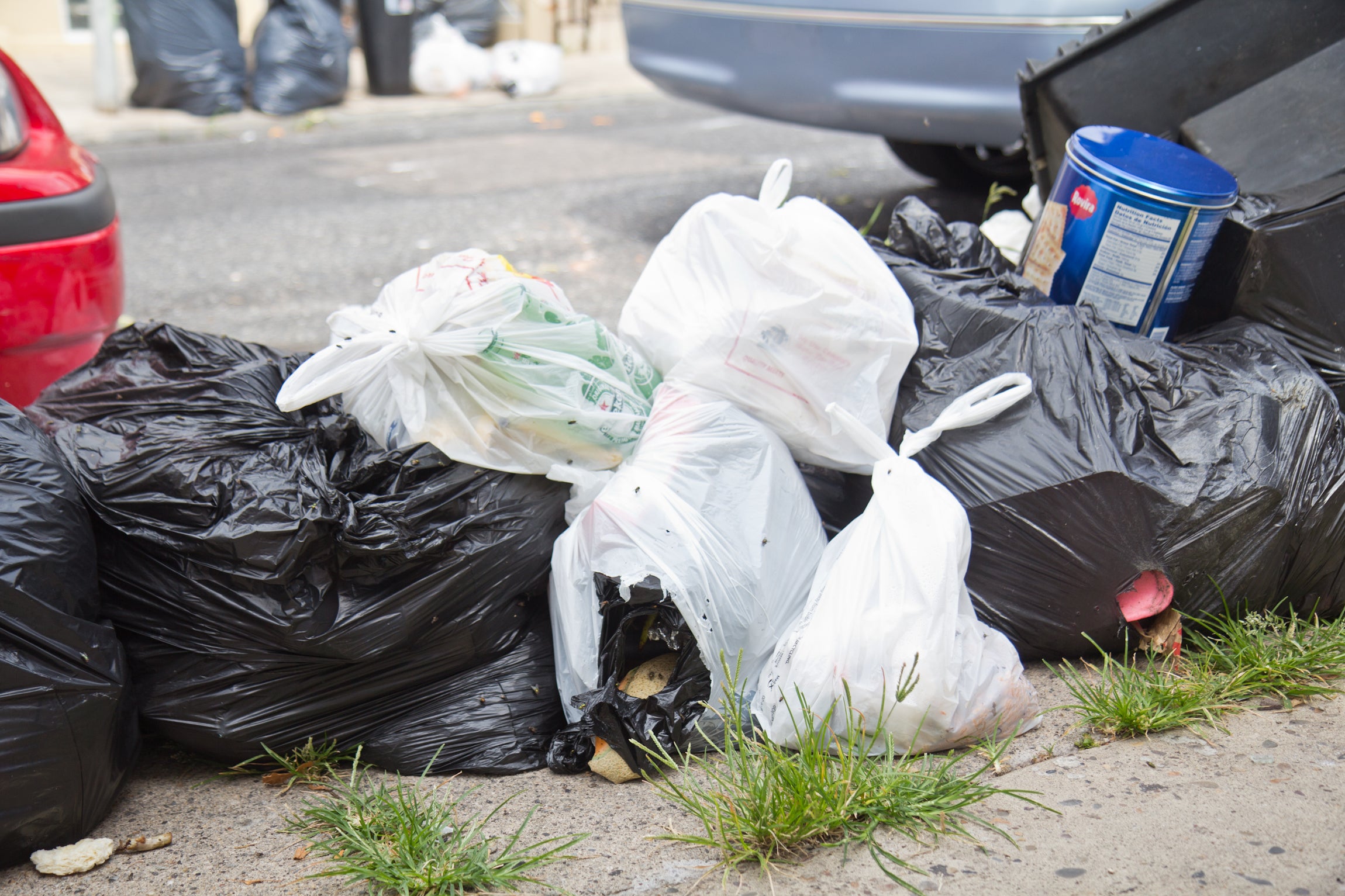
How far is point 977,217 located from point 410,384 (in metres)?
3.09

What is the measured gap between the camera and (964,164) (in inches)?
179

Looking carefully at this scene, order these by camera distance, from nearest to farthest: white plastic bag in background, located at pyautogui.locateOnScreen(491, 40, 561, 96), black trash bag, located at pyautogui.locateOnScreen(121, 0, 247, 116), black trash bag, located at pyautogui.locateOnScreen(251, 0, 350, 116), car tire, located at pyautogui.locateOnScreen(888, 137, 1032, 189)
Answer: car tire, located at pyautogui.locateOnScreen(888, 137, 1032, 189) → black trash bag, located at pyautogui.locateOnScreen(121, 0, 247, 116) → black trash bag, located at pyautogui.locateOnScreen(251, 0, 350, 116) → white plastic bag in background, located at pyautogui.locateOnScreen(491, 40, 561, 96)

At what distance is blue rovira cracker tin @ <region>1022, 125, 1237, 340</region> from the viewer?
2037mm

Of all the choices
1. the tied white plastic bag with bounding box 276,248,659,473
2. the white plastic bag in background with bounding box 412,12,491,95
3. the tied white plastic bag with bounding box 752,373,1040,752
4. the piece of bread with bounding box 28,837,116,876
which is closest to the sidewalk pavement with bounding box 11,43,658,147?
the white plastic bag in background with bounding box 412,12,491,95

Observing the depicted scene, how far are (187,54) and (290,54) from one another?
683 mm

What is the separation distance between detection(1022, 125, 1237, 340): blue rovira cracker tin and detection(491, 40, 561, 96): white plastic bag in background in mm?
6906

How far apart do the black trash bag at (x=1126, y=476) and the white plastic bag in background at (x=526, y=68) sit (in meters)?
7.18

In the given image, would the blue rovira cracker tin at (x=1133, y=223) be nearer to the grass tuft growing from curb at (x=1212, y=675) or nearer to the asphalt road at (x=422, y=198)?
the grass tuft growing from curb at (x=1212, y=675)

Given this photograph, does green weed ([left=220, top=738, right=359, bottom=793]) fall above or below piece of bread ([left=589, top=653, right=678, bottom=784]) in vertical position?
below

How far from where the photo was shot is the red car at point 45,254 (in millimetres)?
2088

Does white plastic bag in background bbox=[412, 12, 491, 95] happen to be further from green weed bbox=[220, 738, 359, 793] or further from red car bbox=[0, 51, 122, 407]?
green weed bbox=[220, 738, 359, 793]

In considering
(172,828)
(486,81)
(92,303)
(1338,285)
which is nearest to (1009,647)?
(1338,285)

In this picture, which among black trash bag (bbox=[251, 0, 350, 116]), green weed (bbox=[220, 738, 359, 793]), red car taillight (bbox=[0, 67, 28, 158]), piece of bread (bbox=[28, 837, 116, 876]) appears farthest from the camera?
black trash bag (bbox=[251, 0, 350, 116])

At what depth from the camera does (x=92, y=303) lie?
2234 millimetres
